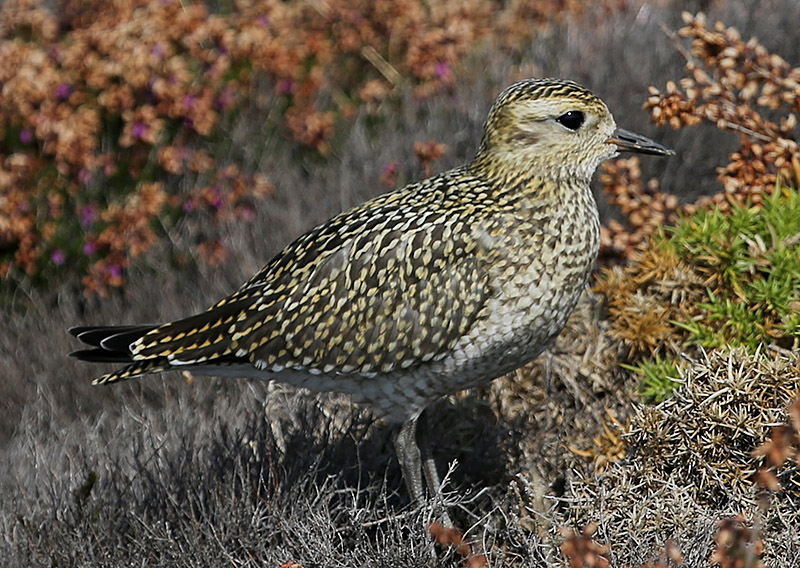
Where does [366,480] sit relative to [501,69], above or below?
below

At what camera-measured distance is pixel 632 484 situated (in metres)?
4.50

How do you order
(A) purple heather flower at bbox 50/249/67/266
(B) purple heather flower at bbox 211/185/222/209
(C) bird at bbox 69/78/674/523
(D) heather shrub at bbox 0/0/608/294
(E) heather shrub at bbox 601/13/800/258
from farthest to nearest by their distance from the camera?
1. (B) purple heather flower at bbox 211/185/222/209
2. (D) heather shrub at bbox 0/0/608/294
3. (A) purple heather flower at bbox 50/249/67/266
4. (E) heather shrub at bbox 601/13/800/258
5. (C) bird at bbox 69/78/674/523

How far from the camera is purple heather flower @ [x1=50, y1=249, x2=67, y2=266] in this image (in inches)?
286

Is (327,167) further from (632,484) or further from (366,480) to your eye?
(632,484)

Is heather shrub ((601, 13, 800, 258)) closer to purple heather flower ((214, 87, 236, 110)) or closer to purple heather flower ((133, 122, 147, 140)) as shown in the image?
purple heather flower ((214, 87, 236, 110))

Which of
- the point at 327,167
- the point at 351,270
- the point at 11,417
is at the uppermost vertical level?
the point at 351,270

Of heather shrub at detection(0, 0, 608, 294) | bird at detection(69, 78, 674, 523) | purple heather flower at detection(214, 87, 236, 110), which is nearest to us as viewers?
bird at detection(69, 78, 674, 523)

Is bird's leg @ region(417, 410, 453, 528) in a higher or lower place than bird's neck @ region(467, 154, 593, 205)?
lower

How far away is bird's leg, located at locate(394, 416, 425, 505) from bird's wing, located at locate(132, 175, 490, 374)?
419 millimetres

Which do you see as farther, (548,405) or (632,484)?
(548,405)

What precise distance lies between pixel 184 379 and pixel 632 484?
2585 millimetres

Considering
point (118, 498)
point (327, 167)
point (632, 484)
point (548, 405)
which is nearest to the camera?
point (632, 484)

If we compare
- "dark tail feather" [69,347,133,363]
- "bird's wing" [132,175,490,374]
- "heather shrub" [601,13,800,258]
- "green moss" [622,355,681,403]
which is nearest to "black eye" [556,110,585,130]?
"bird's wing" [132,175,490,374]

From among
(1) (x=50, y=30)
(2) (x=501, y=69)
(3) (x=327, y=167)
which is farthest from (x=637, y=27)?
(1) (x=50, y=30)
